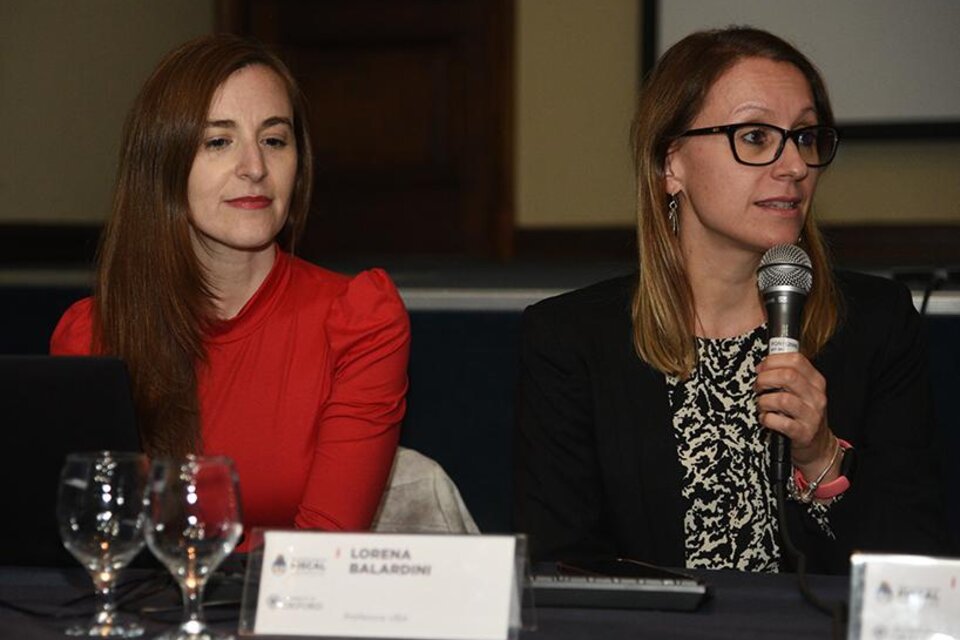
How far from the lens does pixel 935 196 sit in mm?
5008

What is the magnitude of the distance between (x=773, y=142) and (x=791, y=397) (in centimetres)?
51

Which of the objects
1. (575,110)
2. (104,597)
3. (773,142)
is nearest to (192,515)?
(104,597)

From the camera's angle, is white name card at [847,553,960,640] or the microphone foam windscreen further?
the microphone foam windscreen

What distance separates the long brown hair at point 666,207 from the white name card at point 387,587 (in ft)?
2.87

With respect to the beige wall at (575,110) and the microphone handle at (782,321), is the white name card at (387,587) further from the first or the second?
the beige wall at (575,110)

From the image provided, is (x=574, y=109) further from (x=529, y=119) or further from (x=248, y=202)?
(x=248, y=202)

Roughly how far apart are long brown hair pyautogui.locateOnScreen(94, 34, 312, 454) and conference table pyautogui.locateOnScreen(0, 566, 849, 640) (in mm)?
564

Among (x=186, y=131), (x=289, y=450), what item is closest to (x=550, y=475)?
(x=289, y=450)

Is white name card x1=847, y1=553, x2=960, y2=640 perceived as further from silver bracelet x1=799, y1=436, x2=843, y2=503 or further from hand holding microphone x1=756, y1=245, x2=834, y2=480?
silver bracelet x1=799, y1=436, x2=843, y2=503

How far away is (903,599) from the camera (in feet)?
3.62

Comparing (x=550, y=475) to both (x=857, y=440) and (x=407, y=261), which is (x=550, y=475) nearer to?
(x=857, y=440)

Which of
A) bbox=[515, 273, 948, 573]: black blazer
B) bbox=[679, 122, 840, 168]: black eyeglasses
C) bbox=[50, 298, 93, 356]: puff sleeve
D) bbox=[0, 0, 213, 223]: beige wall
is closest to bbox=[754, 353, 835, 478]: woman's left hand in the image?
bbox=[515, 273, 948, 573]: black blazer

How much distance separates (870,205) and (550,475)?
11.3 ft

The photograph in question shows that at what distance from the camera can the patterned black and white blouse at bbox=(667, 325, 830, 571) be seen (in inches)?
76.9
